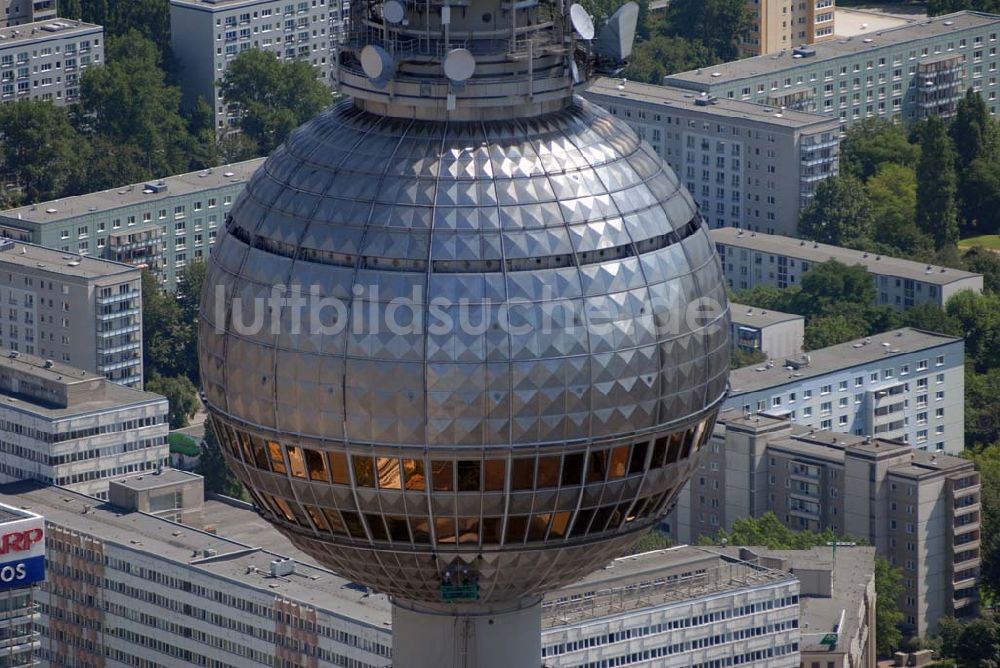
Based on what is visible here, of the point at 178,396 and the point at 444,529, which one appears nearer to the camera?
the point at 444,529

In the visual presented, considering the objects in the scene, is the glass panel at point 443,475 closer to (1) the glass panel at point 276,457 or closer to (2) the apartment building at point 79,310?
(1) the glass panel at point 276,457

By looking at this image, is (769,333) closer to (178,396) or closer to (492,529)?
(178,396)

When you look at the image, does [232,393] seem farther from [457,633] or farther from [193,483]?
[193,483]

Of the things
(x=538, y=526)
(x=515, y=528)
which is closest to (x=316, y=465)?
(x=515, y=528)

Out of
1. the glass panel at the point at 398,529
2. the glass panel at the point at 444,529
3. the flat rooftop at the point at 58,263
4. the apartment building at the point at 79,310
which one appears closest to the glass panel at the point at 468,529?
the glass panel at the point at 444,529

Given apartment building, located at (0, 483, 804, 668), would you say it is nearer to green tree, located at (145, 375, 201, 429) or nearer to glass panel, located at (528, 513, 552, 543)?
green tree, located at (145, 375, 201, 429)

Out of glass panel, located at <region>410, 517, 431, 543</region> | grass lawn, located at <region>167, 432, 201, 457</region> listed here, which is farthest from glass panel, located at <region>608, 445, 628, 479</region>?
grass lawn, located at <region>167, 432, 201, 457</region>

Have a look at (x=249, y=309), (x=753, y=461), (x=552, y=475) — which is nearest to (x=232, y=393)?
(x=249, y=309)
